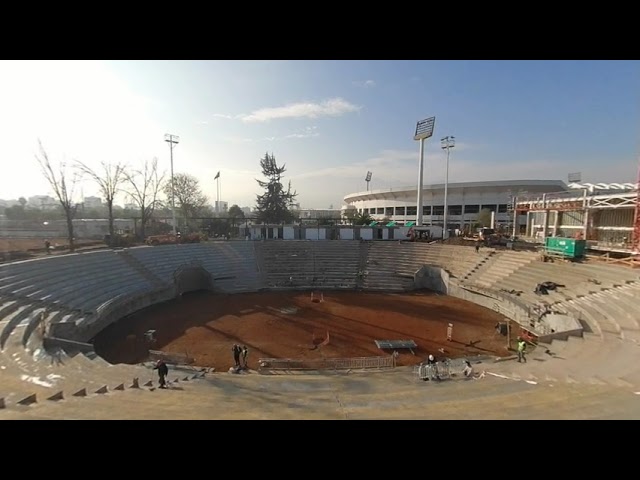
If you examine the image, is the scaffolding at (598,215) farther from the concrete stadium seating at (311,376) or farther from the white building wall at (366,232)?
the white building wall at (366,232)

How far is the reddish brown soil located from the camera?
52.4ft

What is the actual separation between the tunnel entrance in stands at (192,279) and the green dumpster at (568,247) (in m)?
29.9

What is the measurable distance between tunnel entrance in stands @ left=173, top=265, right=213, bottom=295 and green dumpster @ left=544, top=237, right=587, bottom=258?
98.0ft

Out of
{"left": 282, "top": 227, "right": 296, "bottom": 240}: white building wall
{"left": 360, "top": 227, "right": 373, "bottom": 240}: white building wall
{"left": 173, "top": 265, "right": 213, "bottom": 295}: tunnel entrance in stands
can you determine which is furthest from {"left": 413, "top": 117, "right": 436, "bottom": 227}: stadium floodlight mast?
{"left": 173, "top": 265, "right": 213, "bottom": 295}: tunnel entrance in stands

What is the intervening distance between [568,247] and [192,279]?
1256 inches

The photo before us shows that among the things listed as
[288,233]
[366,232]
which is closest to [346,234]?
[366,232]

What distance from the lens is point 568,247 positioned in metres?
24.8

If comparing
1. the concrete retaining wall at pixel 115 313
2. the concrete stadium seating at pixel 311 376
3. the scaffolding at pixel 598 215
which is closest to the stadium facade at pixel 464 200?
the scaffolding at pixel 598 215

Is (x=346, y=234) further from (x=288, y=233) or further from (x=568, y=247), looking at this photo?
(x=568, y=247)

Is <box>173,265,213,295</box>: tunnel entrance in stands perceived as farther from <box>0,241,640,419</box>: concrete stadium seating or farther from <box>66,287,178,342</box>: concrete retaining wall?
<box>66,287,178,342</box>: concrete retaining wall

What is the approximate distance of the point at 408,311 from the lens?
22734 mm

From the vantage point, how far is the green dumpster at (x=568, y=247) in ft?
80.4
